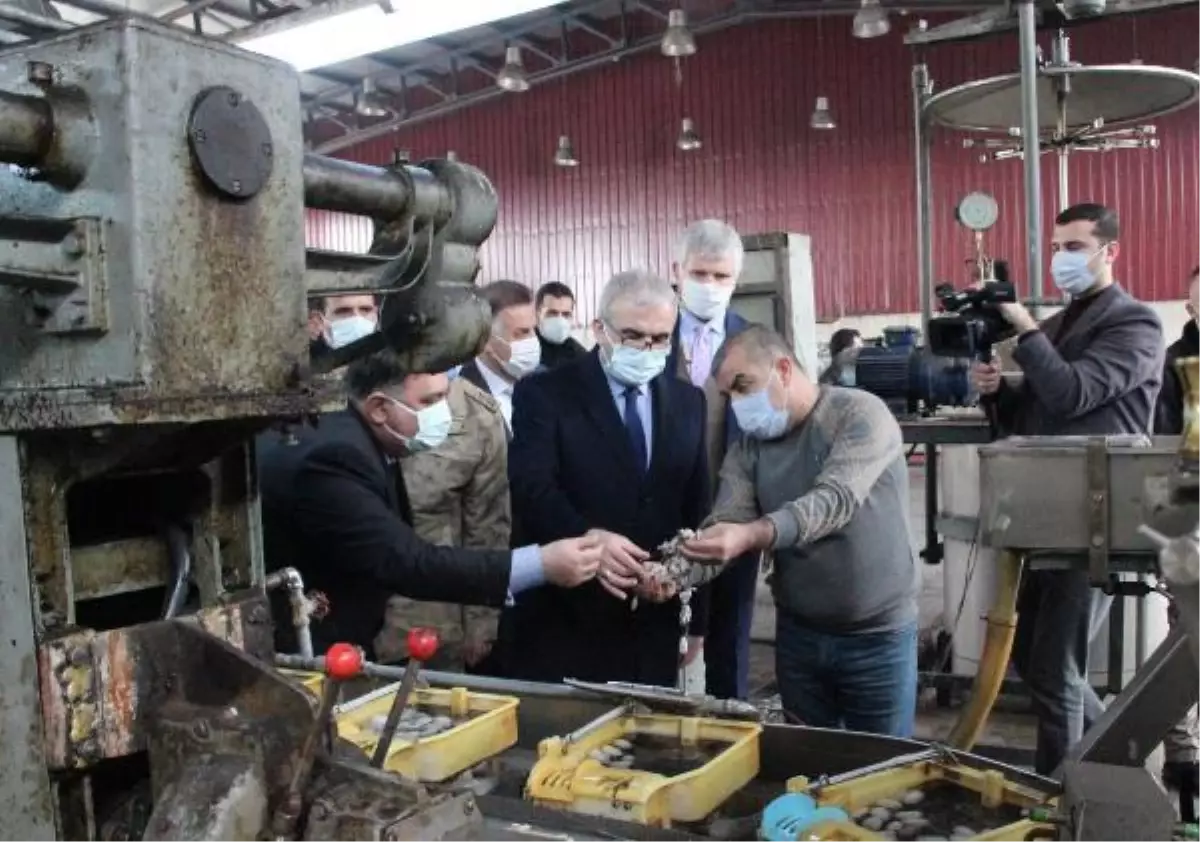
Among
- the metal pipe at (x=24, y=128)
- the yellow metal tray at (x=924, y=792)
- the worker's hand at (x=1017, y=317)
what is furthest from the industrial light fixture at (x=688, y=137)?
the metal pipe at (x=24, y=128)

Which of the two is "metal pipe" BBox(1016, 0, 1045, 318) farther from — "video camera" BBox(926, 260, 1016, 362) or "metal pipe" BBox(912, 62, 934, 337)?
"metal pipe" BBox(912, 62, 934, 337)

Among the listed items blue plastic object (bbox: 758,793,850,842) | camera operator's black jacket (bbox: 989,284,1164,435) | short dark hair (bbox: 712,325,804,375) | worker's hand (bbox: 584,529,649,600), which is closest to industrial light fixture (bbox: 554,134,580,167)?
camera operator's black jacket (bbox: 989,284,1164,435)

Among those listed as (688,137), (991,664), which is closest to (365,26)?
(991,664)

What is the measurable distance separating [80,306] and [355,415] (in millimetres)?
1136

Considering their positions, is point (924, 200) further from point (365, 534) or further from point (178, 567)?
point (178, 567)

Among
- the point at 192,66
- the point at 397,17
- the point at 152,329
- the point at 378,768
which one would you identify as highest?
the point at 397,17

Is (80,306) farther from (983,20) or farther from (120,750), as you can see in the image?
(983,20)

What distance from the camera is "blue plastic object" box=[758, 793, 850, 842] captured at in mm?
1132

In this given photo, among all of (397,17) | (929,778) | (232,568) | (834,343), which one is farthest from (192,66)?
(834,343)

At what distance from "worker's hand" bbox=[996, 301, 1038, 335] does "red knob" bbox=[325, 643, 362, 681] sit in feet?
6.85

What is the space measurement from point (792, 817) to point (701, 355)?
1783mm

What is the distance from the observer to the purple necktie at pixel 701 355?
2.82 meters

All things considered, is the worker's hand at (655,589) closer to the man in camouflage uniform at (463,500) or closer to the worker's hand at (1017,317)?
the man in camouflage uniform at (463,500)

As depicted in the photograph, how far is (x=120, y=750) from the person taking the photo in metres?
0.81
